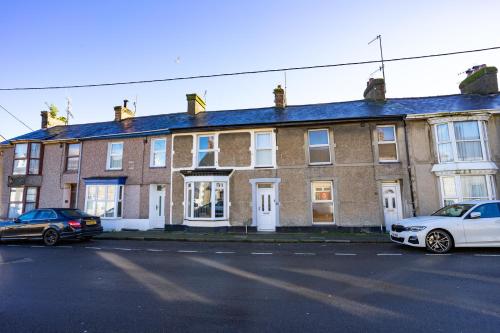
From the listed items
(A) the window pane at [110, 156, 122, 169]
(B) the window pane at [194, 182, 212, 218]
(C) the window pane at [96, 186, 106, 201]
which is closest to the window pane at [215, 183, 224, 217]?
(B) the window pane at [194, 182, 212, 218]

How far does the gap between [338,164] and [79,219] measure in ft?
40.5

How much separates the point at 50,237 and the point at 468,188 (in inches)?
735

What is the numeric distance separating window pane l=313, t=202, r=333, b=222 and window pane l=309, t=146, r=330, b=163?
2.28m

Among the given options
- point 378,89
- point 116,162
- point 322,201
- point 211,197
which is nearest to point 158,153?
point 116,162

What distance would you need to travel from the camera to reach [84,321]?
3.77m

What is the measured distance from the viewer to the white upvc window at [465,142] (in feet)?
41.4

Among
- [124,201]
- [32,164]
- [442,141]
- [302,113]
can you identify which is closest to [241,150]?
[302,113]

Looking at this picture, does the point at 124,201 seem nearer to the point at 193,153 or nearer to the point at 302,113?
the point at 193,153

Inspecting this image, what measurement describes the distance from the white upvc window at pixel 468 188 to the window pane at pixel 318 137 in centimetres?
608

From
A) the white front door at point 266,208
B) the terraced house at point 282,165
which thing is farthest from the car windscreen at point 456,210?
the white front door at point 266,208

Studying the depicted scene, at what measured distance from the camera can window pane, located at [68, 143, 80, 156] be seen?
57.7ft

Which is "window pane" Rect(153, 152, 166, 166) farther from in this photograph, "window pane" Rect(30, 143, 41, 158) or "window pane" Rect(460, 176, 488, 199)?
"window pane" Rect(460, 176, 488, 199)

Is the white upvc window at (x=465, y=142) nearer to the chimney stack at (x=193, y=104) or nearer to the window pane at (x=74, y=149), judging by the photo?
the chimney stack at (x=193, y=104)

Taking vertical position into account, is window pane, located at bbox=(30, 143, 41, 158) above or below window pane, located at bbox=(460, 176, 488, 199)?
above
